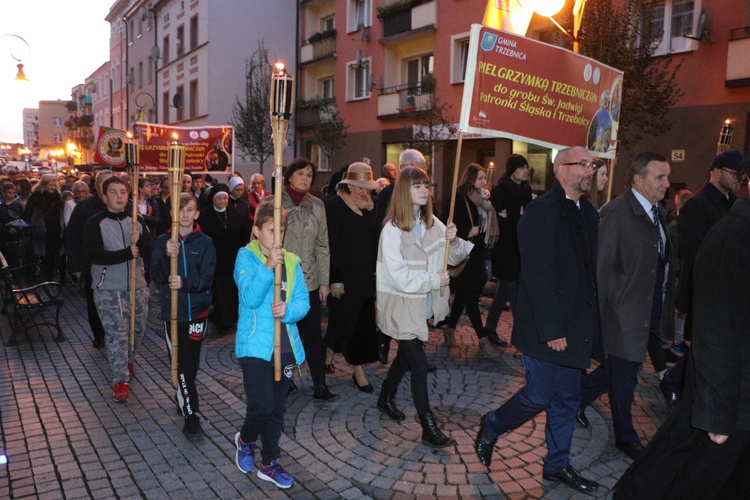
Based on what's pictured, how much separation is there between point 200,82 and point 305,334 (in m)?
26.8

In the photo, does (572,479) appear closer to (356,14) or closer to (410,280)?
(410,280)

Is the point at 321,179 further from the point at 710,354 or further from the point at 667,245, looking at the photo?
the point at 710,354

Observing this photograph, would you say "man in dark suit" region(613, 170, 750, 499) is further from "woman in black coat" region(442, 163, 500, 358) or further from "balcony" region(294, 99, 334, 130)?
"balcony" region(294, 99, 334, 130)

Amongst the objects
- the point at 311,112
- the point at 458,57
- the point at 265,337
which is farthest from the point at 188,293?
the point at 311,112

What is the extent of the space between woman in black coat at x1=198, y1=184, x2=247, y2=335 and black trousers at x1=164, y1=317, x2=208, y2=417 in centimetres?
322

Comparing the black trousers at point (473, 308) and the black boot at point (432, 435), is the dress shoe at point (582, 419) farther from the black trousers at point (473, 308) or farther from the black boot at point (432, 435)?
the black trousers at point (473, 308)

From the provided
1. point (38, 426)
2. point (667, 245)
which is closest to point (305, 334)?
point (38, 426)

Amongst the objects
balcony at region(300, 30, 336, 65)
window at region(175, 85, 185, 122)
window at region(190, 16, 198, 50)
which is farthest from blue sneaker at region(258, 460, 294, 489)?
window at region(175, 85, 185, 122)

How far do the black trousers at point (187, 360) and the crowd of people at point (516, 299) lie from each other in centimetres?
2

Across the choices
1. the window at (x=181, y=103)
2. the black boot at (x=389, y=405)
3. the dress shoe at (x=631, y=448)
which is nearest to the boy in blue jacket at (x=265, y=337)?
the black boot at (x=389, y=405)

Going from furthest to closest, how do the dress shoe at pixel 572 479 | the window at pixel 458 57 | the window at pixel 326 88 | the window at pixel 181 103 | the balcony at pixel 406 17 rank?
the window at pixel 181 103, the window at pixel 326 88, the balcony at pixel 406 17, the window at pixel 458 57, the dress shoe at pixel 572 479

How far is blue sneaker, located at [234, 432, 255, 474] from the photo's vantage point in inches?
163

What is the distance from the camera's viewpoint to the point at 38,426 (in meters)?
4.99

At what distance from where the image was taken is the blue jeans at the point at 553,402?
3.96 meters
